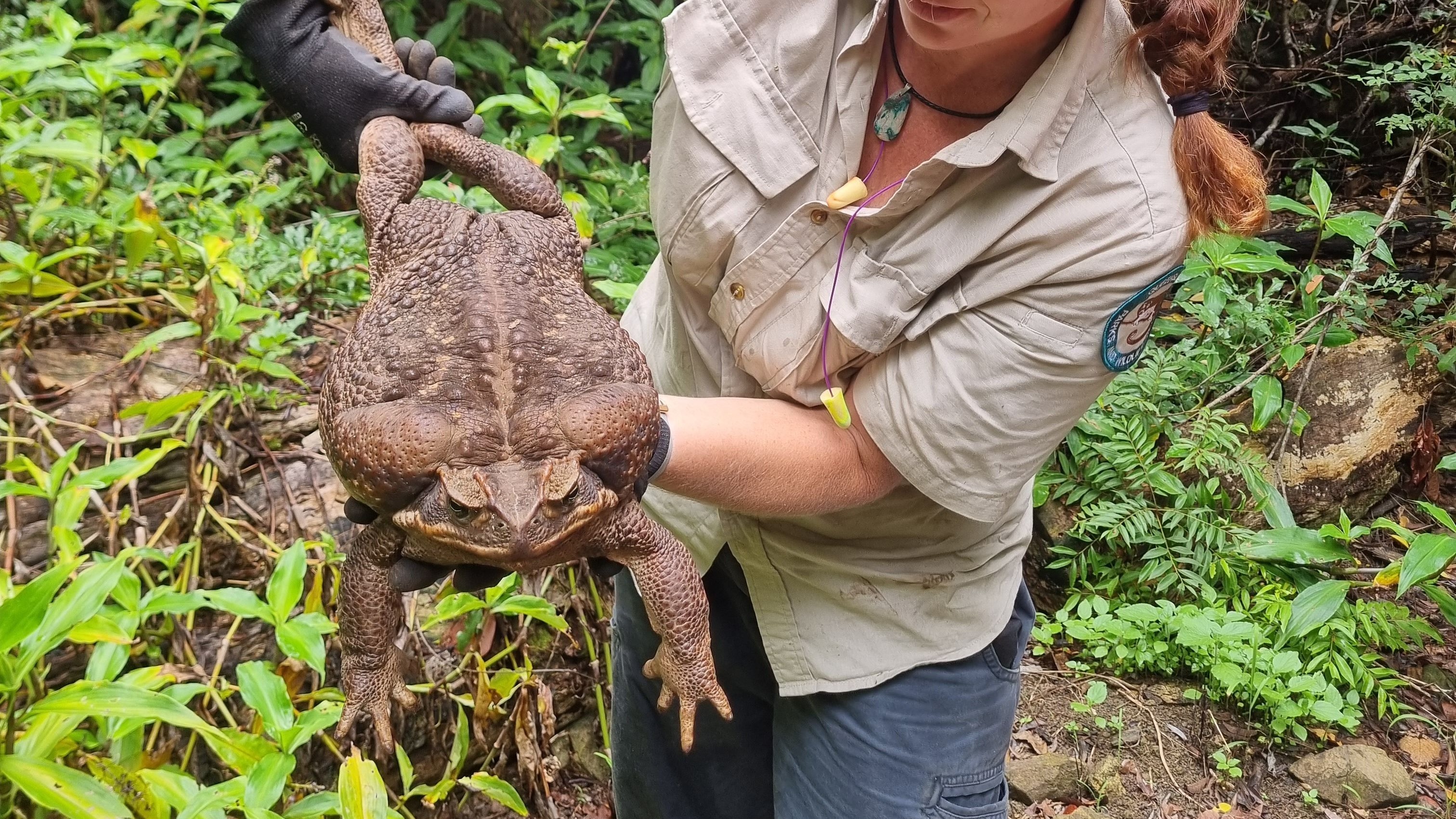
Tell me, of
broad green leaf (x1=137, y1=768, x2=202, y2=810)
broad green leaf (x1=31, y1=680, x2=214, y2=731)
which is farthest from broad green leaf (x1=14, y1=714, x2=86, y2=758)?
broad green leaf (x1=137, y1=768, x2=202, y2=810)

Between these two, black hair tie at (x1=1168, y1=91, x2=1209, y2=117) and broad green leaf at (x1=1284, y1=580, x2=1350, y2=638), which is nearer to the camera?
black hair tie at (x1=1168, y1=91, x2=1209, y2=117)

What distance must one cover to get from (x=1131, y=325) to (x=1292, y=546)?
6.49 feet

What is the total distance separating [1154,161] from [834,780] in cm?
146

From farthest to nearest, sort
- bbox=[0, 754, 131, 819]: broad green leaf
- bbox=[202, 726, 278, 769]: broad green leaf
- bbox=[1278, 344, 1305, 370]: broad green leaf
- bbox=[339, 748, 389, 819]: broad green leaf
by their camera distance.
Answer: bbox=[1278, 344, 1305, 370]: broad green leaf < bbox=[202, 726, 278, 769]: broad green leaf < bbox=[339, 748, 389, 819]: broad green leaf < bbox=[0, 754, 131, 819]: broad green leaf

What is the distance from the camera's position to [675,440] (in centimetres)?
175

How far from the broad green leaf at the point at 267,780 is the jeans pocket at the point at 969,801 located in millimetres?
1431

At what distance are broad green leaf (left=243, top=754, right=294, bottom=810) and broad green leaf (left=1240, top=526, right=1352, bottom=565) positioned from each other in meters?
3.10

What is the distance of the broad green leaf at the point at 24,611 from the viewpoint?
1919 mm

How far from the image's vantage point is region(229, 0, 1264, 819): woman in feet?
5.63

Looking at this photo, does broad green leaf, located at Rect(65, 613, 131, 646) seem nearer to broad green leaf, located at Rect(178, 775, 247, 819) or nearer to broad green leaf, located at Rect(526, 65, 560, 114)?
broad green leaf, located at Rect(178, 775, 247, 819)

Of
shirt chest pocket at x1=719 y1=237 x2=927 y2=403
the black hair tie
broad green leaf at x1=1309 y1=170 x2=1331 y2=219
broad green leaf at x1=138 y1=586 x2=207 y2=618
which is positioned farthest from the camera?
broad green leaf at x1=1309 y1=170 x2=1331 y2=219

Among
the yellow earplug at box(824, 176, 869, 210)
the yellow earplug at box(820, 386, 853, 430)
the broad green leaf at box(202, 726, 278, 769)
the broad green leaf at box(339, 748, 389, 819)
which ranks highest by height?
the yellow earplug at box(824, 176, 869, 210)

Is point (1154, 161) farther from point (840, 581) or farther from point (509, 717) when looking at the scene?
point (509, 717)

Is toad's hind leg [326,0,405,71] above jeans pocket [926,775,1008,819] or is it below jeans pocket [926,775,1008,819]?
above
